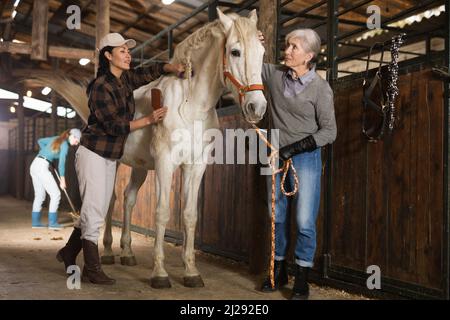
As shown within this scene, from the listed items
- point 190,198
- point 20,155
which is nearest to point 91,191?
point 190,198

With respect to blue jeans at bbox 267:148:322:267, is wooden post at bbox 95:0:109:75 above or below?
above

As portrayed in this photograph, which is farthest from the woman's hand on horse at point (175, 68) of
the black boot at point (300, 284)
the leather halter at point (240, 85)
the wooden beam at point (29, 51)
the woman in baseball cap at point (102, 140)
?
the wooden beam at point (29, 51)

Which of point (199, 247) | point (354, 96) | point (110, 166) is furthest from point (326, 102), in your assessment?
point (199, 247)

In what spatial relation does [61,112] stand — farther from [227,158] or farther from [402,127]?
[402,127]

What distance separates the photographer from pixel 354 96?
3.21 m

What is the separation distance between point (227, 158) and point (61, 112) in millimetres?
15958

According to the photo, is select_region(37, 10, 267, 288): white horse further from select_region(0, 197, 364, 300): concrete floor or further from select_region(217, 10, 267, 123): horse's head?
select_region(0, 197, 364, 300): concrete floor

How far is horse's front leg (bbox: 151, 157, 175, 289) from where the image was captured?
3.18 meters

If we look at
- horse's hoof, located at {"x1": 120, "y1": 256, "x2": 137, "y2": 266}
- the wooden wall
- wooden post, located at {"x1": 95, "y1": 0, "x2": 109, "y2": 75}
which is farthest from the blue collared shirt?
wooden post, located at {"x1": 95, "y1": 0, "x2": 109, "y2": 75}

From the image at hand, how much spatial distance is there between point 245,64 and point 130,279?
1759 millimetres

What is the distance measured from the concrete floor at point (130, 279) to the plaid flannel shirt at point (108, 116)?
916 millimetres

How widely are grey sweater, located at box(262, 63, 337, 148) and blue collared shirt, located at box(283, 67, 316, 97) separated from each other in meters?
0.02

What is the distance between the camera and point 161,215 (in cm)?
330

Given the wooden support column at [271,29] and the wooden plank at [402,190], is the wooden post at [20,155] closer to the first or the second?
the wooden support column at [271,29]
